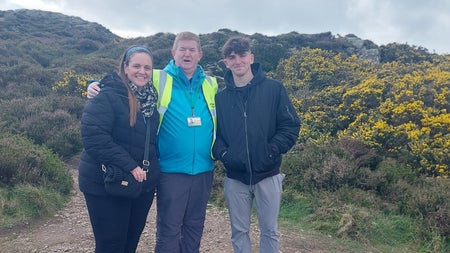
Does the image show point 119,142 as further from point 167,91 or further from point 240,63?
point 240,63

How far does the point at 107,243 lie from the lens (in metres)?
3.06

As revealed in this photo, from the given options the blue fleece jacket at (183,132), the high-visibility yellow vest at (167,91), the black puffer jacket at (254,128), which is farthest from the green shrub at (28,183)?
the black puffer jacket at (254,128)

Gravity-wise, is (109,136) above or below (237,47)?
below

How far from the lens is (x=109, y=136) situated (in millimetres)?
2791

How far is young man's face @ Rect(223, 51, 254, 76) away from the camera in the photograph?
11.3 ft

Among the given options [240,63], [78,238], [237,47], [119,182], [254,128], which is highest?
[237,47]

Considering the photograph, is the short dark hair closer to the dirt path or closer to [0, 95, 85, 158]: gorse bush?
the dirt path

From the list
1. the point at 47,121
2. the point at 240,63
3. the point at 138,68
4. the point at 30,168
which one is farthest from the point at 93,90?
the point at 47,121

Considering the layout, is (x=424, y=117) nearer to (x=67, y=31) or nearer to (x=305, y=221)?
(x=305, y=221)

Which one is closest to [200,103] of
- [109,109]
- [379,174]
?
[109,109]

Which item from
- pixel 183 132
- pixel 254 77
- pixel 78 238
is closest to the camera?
pixel 183 132

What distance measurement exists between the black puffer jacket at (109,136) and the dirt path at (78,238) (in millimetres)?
2119

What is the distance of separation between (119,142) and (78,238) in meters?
→ 2.72

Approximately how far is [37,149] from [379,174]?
5636 millimetres
